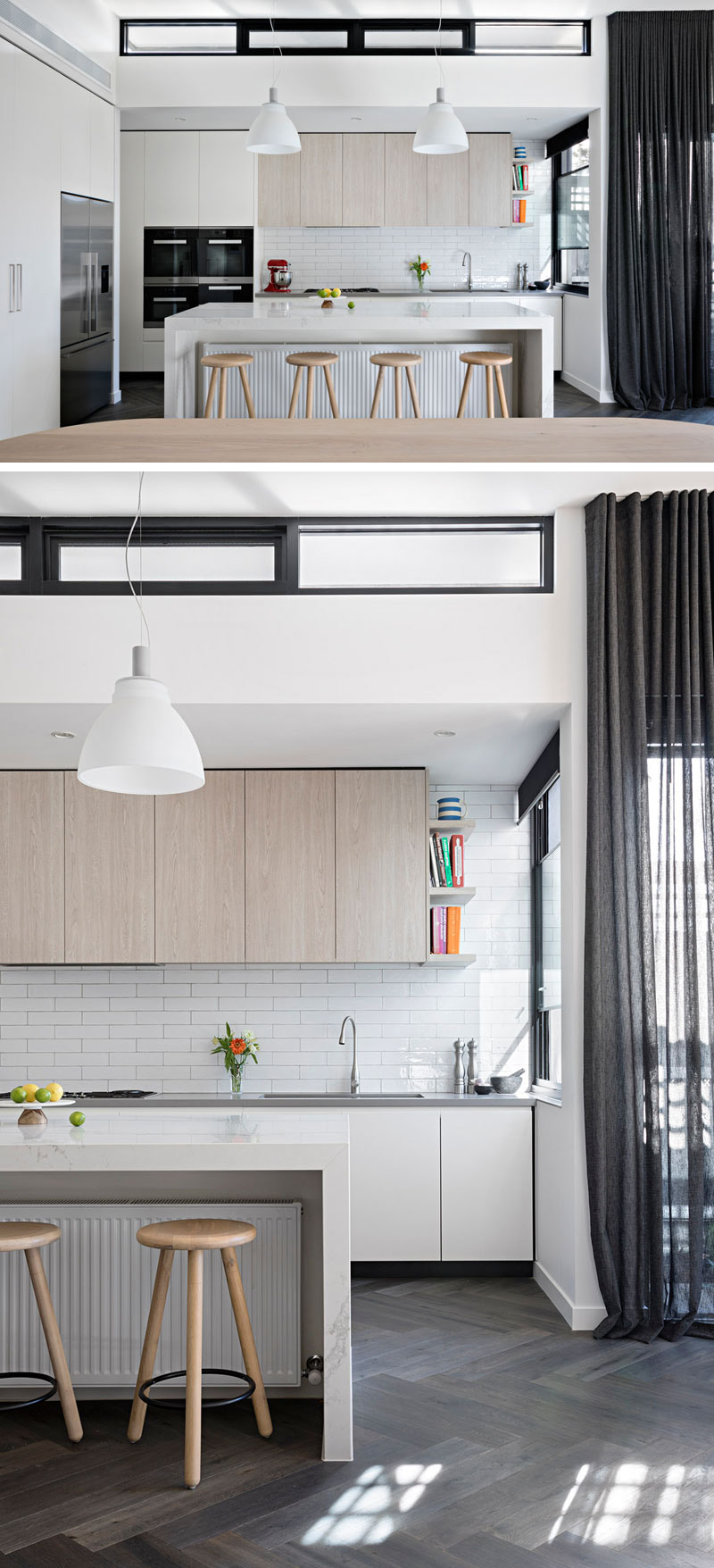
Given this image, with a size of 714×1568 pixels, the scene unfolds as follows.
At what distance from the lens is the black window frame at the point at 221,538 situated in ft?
17.4

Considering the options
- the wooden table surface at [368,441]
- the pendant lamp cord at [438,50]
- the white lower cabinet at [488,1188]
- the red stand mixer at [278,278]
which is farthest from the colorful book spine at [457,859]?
the pendant lamp cord at [438,50]

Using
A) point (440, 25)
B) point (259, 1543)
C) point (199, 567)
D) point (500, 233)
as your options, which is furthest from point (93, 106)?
point (259, 1543)

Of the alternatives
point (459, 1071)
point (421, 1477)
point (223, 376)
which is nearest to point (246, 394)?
point (223, 376)

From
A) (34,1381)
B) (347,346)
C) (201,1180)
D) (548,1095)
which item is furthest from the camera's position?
(347,346)

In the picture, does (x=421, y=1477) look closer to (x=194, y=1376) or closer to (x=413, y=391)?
(x=194, y=1376)

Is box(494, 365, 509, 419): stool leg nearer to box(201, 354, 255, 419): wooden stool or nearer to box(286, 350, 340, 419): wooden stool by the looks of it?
box(286, 350, 340, 419): wooden stool

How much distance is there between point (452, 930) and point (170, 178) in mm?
7552

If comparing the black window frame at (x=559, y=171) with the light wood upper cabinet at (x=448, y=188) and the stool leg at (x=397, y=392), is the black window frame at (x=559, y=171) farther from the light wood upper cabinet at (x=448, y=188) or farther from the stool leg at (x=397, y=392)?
the stool leg at (x=397, y=392)

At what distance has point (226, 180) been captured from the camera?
435 inches

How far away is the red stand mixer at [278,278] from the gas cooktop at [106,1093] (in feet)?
23.2

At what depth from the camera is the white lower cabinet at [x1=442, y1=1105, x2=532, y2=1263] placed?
6.23 metres

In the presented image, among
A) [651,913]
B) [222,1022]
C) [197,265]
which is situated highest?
[197,265]

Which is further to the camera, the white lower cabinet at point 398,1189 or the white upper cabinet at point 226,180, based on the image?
the white upper cabinet at point 226,180

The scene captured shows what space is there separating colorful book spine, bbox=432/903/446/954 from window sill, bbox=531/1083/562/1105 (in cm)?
87
